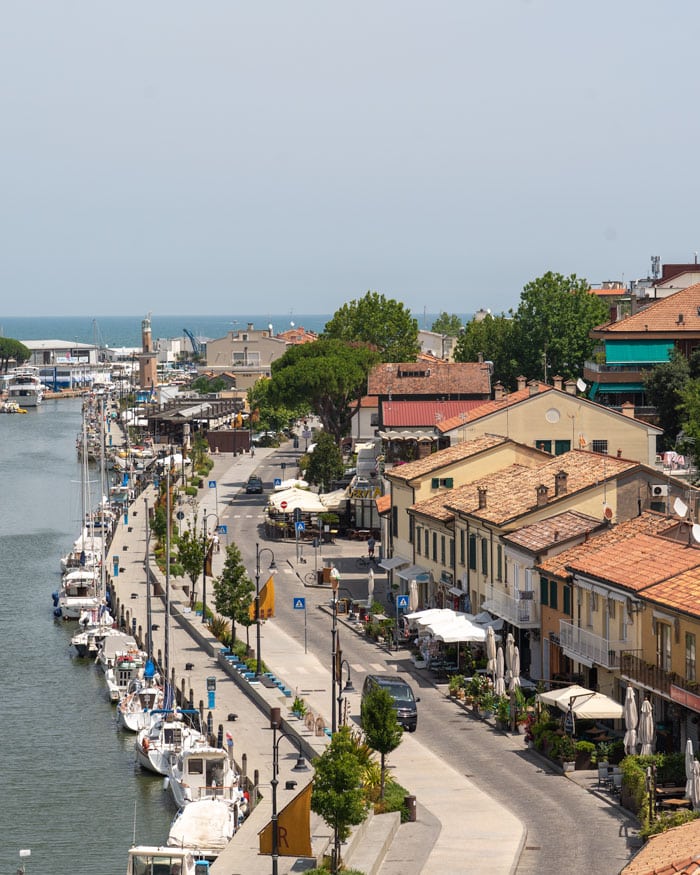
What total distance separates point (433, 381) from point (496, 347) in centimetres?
2836

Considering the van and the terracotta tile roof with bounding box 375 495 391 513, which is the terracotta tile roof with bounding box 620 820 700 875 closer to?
the van

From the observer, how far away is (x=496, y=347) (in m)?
158

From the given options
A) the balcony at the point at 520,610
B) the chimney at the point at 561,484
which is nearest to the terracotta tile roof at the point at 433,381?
the chimney at the point at 561,484

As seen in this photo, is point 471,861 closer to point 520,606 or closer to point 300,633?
point 520,606

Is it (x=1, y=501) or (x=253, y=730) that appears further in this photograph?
(x=1, y=501)

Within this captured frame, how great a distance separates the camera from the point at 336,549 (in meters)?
99.7

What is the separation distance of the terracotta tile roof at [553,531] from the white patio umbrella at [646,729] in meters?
14.9

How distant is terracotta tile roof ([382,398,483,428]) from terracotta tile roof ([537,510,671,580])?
158 feet

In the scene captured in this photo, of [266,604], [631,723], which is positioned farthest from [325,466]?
[631,723]

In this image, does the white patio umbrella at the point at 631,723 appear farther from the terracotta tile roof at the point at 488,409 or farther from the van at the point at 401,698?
the terracotta tile roof at the point at 488,409

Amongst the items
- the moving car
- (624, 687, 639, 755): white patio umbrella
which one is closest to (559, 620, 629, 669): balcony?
(624, 687, 639, 755): white patio umbrella

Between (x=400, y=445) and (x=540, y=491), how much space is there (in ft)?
118

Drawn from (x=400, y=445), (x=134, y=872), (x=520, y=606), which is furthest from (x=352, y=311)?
(x=134, y=872)

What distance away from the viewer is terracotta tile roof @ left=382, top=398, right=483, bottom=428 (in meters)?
112
